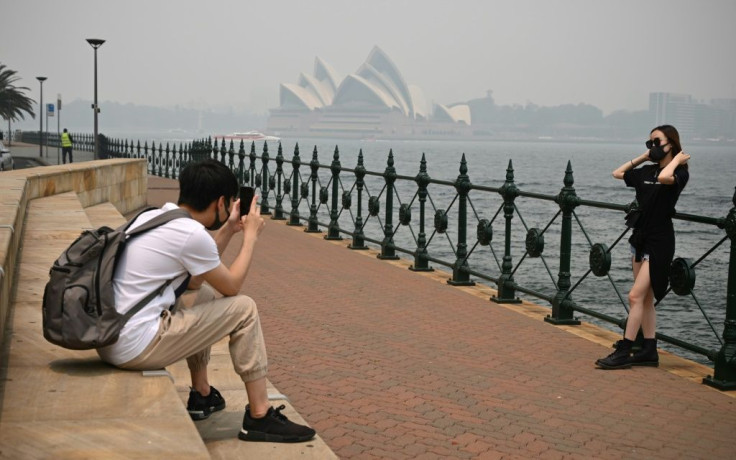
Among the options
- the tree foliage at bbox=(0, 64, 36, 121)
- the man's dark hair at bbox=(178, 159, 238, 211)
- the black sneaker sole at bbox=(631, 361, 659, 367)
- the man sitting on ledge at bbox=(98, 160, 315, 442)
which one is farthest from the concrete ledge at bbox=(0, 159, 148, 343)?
the tree foliage at bbox=(0, 64, 36, 121)

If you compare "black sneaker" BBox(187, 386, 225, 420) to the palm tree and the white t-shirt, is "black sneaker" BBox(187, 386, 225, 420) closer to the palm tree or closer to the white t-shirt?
the white t-shirt

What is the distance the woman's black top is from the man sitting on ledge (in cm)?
313

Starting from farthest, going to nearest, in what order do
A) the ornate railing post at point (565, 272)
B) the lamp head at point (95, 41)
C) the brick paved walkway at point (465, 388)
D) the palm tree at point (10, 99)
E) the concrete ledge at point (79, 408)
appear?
the palm tree at point (10, 99), the lamp head at point (95, 41), the ornate railing post at point (565, 272), the brick paved walkway at point (465, 388), the concrete ledge at point (79, 408)

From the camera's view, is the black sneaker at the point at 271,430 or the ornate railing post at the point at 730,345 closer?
the black sneaker at the point at 271,430

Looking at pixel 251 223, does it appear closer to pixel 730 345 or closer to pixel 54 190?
pixel 730 345

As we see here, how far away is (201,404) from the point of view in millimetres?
4859

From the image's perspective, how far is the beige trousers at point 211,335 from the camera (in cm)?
437

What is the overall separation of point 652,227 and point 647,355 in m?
0.94

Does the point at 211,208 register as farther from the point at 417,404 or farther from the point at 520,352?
the point at 520,352

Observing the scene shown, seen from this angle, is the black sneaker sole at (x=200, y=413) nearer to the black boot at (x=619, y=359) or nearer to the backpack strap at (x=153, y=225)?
the backpack strap at (x=153, y=225)

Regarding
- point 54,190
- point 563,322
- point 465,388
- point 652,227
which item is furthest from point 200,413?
point 54,190

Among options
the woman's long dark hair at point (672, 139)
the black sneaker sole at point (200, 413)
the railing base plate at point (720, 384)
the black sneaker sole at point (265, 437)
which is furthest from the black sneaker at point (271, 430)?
the woman's long dark hair at point (672, 139)

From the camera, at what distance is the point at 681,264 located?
6.75m

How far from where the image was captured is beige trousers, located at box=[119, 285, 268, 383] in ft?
14.3
